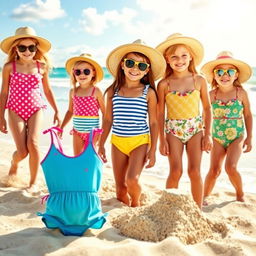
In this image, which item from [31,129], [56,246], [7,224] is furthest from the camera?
[31,129]

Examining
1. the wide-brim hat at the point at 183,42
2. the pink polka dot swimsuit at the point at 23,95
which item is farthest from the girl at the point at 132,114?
the pink polka dot swimsuit at the point at 23,95

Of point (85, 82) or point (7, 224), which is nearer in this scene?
point (7, 224)

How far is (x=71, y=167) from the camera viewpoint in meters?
3.08

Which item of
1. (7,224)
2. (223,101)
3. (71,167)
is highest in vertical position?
(223,101)

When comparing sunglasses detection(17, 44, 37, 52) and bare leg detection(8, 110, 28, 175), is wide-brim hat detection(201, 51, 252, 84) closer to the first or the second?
sunglasses detection(17, 44, 37, 52)

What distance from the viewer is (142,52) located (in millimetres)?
4348

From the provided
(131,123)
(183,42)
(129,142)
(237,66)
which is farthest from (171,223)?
(237,66)

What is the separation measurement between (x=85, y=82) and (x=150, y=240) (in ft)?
9.15

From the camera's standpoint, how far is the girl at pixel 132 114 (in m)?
4.24

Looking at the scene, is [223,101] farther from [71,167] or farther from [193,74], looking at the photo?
[71,167]

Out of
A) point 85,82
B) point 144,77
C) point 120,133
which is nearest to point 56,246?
point 120,133

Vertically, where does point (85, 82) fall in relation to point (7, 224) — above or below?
above

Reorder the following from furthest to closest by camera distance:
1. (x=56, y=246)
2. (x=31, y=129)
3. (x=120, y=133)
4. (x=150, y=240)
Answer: (x=31, y=129) → (x=120, y=133) → (x=150, y=240) → (x=56, y=246)

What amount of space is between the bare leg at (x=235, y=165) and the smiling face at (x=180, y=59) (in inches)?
48.2
